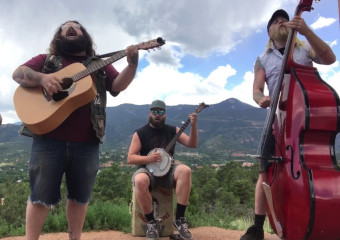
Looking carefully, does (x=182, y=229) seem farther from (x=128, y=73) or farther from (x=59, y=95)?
(x=59, y=95)

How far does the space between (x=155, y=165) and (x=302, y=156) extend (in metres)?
2.07

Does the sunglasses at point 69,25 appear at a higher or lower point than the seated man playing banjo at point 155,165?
higher

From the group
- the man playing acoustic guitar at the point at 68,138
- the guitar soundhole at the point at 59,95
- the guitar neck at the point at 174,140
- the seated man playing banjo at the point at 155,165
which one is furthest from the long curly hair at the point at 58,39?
the guitar neck at the point at 174,140

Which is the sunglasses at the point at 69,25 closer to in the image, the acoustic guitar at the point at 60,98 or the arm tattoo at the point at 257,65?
the acoustic guitar at the point at 60,98

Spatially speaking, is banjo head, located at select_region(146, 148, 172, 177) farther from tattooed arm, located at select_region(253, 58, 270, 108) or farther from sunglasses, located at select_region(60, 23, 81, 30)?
sunglasses, located at select_region(60, 23, 81, 30)

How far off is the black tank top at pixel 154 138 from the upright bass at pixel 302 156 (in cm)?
180

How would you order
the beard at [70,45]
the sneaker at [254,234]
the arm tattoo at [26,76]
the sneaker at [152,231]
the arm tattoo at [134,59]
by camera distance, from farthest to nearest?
the sneaker at [152,231] → the sneaker at [254,234] → the beard at [70,45] → the arm tattoo at [134,59] → the arm tattoo at [26,76]

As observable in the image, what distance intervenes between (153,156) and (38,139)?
1594 mm

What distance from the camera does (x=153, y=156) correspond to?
4.04 m

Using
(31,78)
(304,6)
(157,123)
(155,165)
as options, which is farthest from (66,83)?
(304,6)

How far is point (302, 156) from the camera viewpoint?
2279mm

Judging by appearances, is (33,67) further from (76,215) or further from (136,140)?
(136,140)

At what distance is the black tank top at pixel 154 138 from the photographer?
435 centimetres

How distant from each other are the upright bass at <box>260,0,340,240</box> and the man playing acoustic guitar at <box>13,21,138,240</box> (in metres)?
1.20
